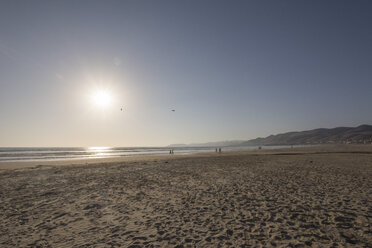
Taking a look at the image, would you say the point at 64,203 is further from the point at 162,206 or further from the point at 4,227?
the point at 162,206

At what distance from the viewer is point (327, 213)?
600 centimetres

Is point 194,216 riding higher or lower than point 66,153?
lower

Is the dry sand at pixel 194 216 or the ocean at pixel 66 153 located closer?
the dry sand at pixel 194 216

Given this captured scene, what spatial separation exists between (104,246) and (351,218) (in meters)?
7.18

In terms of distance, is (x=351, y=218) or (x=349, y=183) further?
(x=349, y=183)

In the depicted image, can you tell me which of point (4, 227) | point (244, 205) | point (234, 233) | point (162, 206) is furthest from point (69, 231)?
point (244, 205)

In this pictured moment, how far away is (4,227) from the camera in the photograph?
18.9 feet

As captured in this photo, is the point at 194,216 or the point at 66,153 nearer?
the point at 194,216

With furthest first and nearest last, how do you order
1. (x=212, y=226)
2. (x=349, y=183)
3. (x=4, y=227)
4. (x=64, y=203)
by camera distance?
(x=349, y=183), (x=64, y=203), (x=4, y=227), (x=212, y=226)

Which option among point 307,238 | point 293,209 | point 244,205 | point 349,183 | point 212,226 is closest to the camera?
point 307,238

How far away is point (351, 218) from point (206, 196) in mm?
5004

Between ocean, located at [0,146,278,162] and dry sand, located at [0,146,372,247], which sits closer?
dry sand, located at [0,146,372,247]

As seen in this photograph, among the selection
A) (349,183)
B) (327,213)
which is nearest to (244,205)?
(327,213)

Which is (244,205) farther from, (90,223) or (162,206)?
(90,223)
